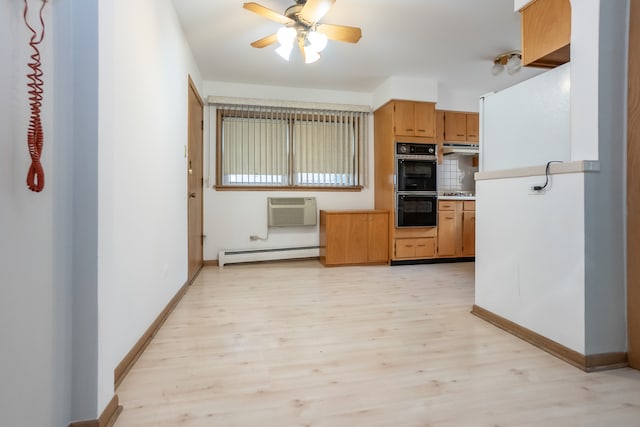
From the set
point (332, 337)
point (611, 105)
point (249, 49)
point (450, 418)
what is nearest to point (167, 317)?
point (332, 337)

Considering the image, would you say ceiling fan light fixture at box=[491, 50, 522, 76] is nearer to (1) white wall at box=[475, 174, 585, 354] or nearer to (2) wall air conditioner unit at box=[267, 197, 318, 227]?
(1) white wall at box=[475, 174, 585, 354]

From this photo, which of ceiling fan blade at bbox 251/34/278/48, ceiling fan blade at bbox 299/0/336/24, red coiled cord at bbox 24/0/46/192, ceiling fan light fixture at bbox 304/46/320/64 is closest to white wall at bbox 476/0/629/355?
ceiling fan blade at bbox 299/0/336/24

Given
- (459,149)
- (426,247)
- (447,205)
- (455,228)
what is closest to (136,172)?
(426,247)

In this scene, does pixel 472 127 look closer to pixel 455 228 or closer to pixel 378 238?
pixel 455 228

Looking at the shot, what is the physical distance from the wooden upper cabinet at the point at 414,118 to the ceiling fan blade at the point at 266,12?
207 centimetres

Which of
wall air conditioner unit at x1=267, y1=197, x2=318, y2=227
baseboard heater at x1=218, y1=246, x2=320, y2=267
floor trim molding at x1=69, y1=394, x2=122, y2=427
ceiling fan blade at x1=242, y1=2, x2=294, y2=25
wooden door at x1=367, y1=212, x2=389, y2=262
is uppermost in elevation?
ceiling fan blade at x1=242, y1=2, x2=294, y2=25

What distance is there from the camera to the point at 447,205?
4.18m

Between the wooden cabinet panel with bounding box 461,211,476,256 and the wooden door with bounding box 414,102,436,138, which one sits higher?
the wooden door with bounding box 414,102,436,138

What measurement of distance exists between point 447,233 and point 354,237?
1.32m

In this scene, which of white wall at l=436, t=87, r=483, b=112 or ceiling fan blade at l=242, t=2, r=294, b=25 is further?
white wall at l=436, t=87, r=483, b=112

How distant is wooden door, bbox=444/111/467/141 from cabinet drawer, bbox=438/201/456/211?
986 mm

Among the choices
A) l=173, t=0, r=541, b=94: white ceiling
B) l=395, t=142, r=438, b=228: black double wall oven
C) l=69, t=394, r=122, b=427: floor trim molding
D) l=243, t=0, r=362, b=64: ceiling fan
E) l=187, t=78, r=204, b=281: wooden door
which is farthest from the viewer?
l=395, t=142, r=438, b=228: black double wall oven

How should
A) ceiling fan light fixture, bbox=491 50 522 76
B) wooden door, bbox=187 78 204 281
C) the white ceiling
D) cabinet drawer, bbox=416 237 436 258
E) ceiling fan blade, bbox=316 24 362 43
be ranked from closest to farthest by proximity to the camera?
ceiling fan blade, bbox=316 24 362 43 → the white ceiling → wooden door, bbox=187 78 204 281 → ceiling fan light fixture, bbox=491 50 522 76 → cabinet drawer, bbox=416 237 436 258

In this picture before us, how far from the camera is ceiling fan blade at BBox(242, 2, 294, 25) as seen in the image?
2087 mm
